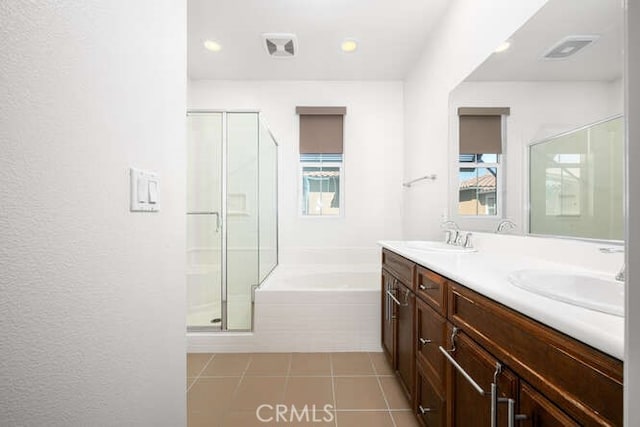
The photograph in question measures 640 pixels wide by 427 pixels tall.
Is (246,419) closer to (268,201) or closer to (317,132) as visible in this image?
(268,201)

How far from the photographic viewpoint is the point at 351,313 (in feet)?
7.40

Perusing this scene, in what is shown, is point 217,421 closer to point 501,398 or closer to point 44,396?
point 44,396

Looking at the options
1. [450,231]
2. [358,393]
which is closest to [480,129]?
[450,231]

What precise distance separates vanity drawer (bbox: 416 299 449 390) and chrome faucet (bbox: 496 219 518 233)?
638mm

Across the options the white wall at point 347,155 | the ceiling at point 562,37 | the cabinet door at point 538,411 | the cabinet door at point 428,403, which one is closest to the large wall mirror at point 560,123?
the ceiling at point 562,37

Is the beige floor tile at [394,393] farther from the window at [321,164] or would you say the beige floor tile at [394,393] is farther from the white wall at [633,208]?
the window at [321,164]

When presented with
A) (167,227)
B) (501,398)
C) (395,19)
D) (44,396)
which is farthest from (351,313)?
(395,19)

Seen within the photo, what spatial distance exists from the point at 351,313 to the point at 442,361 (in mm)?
1182

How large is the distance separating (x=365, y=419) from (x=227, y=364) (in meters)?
1.08

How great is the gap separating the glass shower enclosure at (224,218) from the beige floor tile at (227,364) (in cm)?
20

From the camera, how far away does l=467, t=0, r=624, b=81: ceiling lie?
0.99 metres

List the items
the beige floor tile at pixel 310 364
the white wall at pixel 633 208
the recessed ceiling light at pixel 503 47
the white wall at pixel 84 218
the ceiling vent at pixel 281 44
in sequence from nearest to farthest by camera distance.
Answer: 1. the white wall at pixel 633 208
2. the white wall at pixel 84 218
3. the recessed ceiling light at pixel 503 47
4. the beige floor tile at pixel 310 364
5. the ceiling vent at pixel 281 44

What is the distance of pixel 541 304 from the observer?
65 centimetres

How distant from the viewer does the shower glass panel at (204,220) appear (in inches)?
Answer: 95.3
